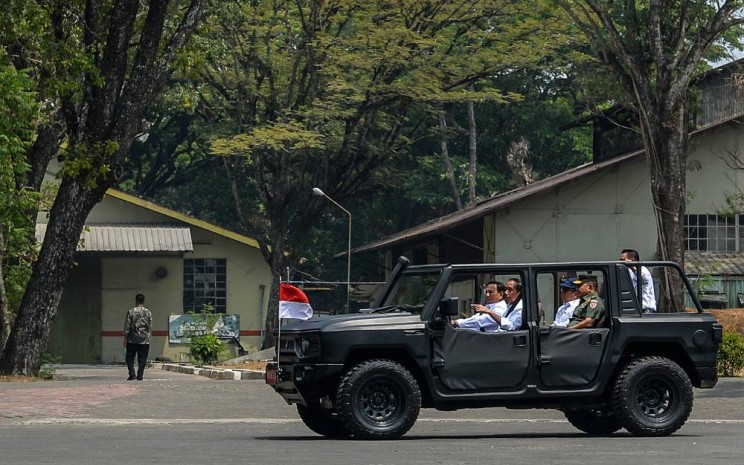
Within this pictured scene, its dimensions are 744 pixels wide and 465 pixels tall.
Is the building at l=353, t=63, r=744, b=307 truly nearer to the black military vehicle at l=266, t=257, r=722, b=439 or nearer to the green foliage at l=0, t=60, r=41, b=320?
the green foliage at l=0, t=60, r=41, b=320

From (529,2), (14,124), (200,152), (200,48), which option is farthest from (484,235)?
(200,152)

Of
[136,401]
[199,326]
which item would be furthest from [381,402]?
[199,326]

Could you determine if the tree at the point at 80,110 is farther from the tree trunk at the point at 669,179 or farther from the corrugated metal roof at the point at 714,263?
the corrugated metal roof at the point at 714,263

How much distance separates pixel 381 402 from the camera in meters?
14.6

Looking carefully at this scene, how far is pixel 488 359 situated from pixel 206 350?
73.0 feet

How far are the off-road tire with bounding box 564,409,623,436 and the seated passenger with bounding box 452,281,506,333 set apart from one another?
171 centimetres

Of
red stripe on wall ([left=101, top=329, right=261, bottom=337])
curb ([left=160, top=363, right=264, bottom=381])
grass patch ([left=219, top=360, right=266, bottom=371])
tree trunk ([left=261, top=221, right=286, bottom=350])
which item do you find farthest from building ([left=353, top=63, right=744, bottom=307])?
red stripe on wall ([left=101, top=329, right=261, bottom=337])

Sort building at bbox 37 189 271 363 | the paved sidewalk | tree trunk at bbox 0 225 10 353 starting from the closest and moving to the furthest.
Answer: the paved sidewalk, tree trunk at bbox 0 225 10 353, building at bbox 37 189 271 363

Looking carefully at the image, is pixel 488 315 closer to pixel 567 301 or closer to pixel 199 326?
pixel 567 301

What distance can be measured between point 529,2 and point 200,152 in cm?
2301

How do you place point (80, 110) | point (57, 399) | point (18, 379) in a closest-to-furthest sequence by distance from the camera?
point (57, 399) < point (18, 379) < point (80, 110)

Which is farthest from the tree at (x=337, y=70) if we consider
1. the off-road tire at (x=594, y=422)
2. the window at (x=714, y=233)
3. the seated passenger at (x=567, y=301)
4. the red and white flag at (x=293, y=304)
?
the seated passenger at (x=567, y=301)

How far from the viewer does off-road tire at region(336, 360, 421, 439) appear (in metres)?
14.4

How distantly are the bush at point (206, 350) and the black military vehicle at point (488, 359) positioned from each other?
21108 millimetres
